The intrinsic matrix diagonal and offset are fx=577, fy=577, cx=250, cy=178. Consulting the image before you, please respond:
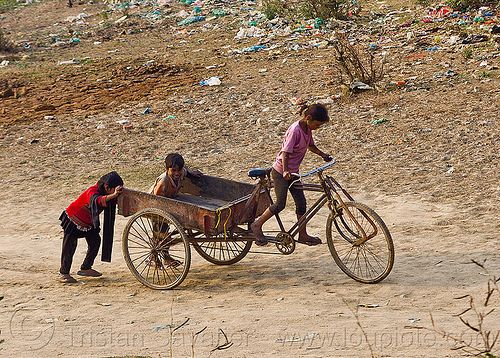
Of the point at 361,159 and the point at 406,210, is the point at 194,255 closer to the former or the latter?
the point at 406,210

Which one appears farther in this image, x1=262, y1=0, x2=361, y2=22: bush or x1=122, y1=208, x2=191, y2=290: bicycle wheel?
x1=262, y1=0, x2=361, y2=22: bush

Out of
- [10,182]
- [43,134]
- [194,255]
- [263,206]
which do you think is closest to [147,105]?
[43,134]

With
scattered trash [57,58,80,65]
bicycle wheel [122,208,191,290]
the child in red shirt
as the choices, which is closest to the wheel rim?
bicycle wheel [122,208,191,290]

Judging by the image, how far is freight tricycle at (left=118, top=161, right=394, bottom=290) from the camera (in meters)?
4.63

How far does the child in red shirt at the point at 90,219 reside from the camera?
4.96 metres

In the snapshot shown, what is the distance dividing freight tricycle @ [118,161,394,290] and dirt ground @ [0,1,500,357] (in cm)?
21

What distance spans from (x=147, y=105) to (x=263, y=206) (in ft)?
24.0

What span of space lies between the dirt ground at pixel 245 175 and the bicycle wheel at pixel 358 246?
133 millimetres

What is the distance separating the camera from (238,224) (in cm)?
498

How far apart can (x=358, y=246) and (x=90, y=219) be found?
2.37m

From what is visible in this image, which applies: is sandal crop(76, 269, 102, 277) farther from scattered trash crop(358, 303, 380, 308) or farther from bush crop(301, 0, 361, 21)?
bush crop(301, 0, 361, 21)

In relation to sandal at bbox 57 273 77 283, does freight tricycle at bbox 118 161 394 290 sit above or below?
above

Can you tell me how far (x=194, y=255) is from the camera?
19.9 feet

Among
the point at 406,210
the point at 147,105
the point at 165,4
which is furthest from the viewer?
the point at 165,4
